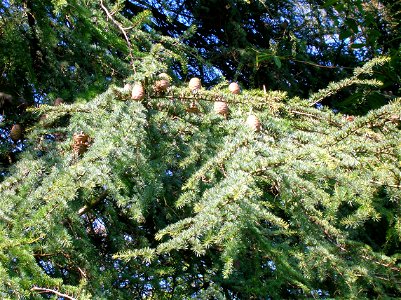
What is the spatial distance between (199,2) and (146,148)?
255cm

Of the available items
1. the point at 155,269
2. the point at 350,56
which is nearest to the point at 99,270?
the point at 155,269

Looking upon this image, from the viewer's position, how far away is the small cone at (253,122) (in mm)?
1712

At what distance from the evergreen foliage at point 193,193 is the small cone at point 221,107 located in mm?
25

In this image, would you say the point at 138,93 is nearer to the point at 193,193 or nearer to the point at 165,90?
the point at 165,90

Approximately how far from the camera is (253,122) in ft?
5.70

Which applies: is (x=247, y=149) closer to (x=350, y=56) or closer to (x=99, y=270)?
(x=99, y=270)

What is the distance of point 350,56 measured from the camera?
4324mm

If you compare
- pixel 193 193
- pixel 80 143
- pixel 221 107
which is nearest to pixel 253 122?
pixel 221 107

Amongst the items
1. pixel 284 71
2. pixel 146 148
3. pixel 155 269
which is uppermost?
pixel 284 71

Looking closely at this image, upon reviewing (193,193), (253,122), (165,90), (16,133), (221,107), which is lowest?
(193,193)

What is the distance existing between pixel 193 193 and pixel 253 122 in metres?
0.32

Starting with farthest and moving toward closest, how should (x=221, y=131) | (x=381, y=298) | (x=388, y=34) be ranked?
1. (x=388, y=34)
2. (x=381, y=298)
3. (x=221, y=131)

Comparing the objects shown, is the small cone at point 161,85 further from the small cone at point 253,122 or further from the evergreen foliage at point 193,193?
the small cone at point 253,122

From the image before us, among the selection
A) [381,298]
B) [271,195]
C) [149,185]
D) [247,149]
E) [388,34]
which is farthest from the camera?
[388,34]
